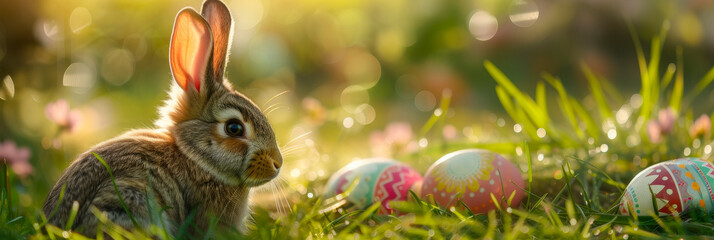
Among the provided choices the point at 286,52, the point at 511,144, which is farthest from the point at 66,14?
the point at 511,144

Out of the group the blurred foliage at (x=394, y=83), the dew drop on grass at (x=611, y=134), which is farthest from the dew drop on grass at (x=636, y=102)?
the dew drop on grass at (x=611, y=134)

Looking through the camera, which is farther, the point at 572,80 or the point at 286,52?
the point at 286,52

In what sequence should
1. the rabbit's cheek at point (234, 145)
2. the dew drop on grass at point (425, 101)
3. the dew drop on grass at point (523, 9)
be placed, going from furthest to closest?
the dew drop on grass at point (523, 9)
the dew drop on grass at point (425, 101)
the rabbit's cheek at point (234, 145)

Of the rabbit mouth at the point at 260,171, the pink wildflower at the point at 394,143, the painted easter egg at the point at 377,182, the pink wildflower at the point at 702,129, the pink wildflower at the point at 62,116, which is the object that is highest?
the pink wildflower at the point at 62,116

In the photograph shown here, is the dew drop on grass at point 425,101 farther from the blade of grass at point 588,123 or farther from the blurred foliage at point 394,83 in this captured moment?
the blade of grass at point 588,123

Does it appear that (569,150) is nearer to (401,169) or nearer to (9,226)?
(401,169)

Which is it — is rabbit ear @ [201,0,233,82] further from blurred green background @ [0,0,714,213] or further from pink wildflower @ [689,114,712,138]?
pink wildflower @ [689,114,712,138]

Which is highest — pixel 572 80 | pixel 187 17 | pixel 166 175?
pixel 187 17
